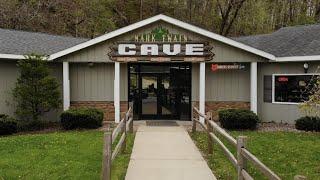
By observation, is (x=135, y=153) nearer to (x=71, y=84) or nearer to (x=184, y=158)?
(x=184, y=158)

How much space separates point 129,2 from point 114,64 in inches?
917

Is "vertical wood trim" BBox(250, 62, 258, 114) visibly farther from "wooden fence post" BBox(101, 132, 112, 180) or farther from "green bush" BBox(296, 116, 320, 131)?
"wooden fence post" BBox(101, 132, 112, 180)

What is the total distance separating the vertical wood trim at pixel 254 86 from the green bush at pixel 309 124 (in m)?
2.87

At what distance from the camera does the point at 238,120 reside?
16.8 meters

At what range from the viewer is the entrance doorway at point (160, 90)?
2048cm

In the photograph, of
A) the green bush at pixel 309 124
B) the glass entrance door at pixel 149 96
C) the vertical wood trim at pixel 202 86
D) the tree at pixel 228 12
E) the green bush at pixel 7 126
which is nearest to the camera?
the green bush at pixel 7 126

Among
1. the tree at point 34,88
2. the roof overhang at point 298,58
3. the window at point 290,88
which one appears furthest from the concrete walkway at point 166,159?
the window at point 290,88

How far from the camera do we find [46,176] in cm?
882

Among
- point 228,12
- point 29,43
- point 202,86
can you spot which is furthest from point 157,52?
point 228,12

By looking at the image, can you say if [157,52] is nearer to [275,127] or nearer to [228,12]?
[275,127]

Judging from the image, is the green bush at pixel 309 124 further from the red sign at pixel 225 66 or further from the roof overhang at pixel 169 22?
the red sign at pixel 225 66

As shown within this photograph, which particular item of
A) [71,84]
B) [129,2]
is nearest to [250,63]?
[71,84]

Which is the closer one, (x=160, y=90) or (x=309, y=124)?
(x=309, y=124)

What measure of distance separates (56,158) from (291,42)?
13.8m
